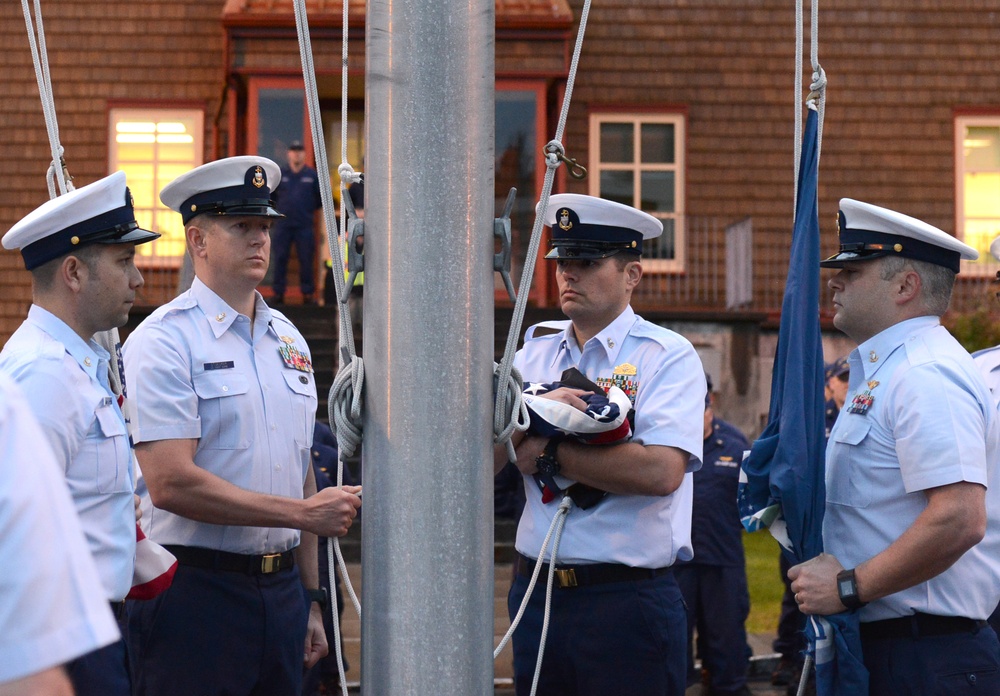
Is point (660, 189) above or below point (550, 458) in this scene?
above

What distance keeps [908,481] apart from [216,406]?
1.88m

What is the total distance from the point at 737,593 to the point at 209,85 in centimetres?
980

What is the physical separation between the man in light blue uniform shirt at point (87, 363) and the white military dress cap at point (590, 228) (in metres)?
1.23

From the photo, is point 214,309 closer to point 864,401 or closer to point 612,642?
point 612,642

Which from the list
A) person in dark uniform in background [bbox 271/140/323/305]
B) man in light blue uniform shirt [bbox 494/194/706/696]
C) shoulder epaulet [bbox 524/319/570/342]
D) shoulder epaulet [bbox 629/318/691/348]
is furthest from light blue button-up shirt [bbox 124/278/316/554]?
person in dark uniform in background [bbox 271/140/323/305]

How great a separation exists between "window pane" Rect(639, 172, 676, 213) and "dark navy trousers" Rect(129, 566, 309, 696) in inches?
455

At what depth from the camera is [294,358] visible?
12.2 feet

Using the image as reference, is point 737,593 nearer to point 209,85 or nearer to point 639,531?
point 639,531

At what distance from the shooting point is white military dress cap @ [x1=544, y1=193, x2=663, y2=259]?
3623mm

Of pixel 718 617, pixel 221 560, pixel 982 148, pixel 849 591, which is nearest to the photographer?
pixel 849 591

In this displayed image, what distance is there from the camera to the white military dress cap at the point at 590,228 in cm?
362

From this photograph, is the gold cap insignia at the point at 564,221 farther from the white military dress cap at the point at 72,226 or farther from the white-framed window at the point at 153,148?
the white-framed window at the point at 153,148

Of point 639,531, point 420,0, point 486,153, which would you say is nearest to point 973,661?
point 639,531

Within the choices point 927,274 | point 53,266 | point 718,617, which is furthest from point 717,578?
point 53,266
